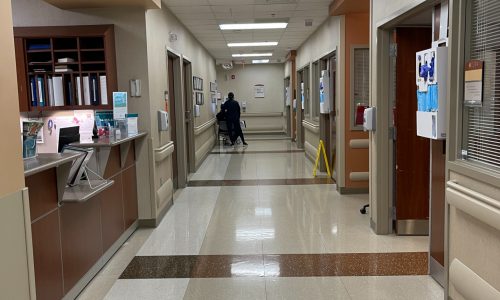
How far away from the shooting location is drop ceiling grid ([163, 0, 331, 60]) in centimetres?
664

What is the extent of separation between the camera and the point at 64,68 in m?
5.14

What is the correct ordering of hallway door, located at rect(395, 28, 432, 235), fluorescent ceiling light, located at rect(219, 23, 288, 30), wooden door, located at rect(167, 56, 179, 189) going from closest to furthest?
hallway door, located at rect(395, 28, 432, 235)
wooden door, located at rect(167, 56, 179, 189)
fluorescent ceiling light, located at rect(219, 23, 288, 30)

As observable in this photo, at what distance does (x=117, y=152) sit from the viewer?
474cm

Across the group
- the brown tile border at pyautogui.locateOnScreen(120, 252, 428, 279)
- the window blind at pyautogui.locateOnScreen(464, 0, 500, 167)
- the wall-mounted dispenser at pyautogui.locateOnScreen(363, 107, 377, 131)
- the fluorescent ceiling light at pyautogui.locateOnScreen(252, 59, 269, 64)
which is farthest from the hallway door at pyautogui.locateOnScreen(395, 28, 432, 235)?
the fluorescent ceiling light at pyautogui.locateOnScreen(252, 59, 269, 64)

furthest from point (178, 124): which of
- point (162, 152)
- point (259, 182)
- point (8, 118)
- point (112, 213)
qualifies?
point (8, 118)

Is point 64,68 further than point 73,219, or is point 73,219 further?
point 64,68

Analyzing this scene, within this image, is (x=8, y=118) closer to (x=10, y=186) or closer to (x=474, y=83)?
(x=10, y=186)

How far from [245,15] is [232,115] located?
6.20m

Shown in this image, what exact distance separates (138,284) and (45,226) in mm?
969

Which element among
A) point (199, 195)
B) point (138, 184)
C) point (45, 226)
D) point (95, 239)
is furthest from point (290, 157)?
point (45, 226)

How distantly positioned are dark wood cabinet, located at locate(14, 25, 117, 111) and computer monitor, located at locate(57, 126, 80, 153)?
1073 millimetres

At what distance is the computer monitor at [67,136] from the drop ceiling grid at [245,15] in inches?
112

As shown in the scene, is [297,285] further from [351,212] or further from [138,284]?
[351,212]

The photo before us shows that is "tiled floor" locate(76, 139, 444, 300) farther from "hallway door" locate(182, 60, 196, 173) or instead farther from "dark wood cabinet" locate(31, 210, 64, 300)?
"hallway door" locate(182, 60, 196, 173)
